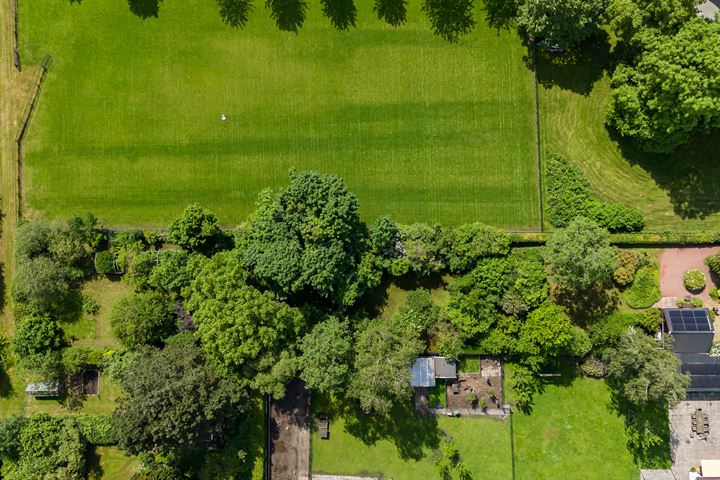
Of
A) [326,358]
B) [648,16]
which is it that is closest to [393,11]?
[648,16]

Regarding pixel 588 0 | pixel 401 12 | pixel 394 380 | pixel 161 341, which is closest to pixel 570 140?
pixel 588 0

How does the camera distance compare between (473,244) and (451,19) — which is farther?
(451,19)

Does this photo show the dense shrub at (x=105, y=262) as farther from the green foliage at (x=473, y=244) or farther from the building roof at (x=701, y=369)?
the building roof at (x=701, y=369)

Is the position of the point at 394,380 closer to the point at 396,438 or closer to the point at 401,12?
the point at 396,438

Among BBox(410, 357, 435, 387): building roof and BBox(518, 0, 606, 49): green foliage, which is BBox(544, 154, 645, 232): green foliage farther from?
BBox(410, 357, 435, 387): building roof

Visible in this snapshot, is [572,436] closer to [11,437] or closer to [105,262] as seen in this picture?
[105,262]

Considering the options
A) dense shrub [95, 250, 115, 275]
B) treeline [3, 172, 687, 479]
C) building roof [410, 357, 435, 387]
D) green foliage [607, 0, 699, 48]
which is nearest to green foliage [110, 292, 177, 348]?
treeline [3, 172, 687, 479]
